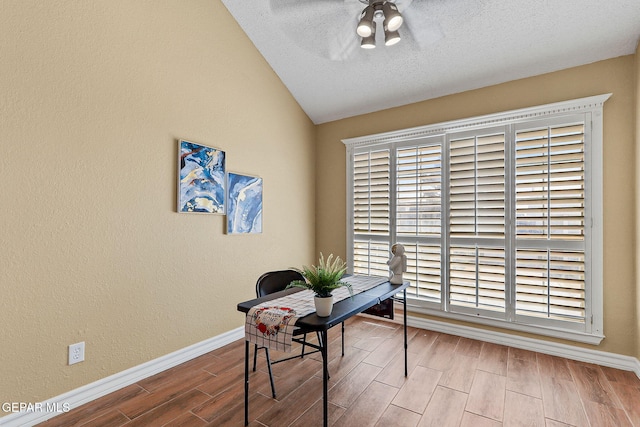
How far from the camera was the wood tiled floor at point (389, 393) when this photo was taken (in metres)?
1.87

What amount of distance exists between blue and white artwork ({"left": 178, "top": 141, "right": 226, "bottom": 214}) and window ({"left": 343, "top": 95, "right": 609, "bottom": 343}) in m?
1.80

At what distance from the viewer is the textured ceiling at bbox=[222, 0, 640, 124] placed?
2340 mm

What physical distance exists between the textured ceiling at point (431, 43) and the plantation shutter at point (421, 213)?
71 cm

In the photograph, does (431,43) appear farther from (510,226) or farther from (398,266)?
(398,266)

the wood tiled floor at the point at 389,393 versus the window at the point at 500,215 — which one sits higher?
the window at the point at 500,215

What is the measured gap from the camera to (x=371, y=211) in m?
3.76

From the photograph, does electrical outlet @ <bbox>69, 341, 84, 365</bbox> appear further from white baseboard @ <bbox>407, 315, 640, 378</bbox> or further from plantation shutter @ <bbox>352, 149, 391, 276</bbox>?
white baseboard @ <bbox>407, 315, 640, 378</bbox>

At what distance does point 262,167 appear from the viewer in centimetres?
343

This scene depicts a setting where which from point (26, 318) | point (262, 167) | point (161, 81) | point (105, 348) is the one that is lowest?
point (105, 348)

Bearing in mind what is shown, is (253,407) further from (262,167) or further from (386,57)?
(386,57)

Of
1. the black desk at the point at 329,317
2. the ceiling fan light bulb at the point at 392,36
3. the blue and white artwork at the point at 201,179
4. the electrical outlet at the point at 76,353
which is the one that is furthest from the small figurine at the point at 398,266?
the electrical outlet at the point at 76,353

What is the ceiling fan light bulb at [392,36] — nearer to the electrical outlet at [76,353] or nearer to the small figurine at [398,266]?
the small figurine at [398,266]

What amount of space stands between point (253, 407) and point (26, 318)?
147 cm

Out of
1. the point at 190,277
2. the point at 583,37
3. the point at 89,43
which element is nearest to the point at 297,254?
the point at 190,277
